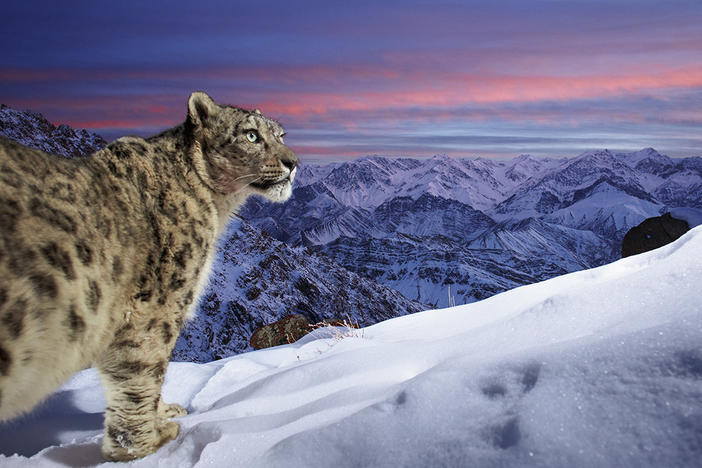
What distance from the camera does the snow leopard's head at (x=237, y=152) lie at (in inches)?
217

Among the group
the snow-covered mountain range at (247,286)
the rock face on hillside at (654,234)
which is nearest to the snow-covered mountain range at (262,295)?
the snow-covered mountain range at (247,286)

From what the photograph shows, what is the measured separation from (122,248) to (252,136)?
216cm

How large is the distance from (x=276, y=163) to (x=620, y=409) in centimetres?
434

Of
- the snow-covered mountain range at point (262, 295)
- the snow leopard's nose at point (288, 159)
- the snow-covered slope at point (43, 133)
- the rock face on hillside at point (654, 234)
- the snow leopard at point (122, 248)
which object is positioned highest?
the snow-covered slope at point (43, 133)

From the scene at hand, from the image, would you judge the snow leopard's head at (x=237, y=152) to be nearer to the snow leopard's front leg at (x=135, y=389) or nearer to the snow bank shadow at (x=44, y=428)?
the snow leopard's front leg at (x=135, y=389)

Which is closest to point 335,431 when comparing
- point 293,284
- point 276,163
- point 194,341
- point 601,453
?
point 601,453

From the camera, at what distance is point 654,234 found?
95.1 feet

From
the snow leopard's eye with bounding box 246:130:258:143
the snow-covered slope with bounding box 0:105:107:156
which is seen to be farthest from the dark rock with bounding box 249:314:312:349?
the snow-covered slope with bounding box 0:105:107:156

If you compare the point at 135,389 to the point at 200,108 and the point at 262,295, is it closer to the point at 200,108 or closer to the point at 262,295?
the point at 200,108

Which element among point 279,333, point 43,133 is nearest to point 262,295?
point 43,133

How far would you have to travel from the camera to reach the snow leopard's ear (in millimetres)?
5453

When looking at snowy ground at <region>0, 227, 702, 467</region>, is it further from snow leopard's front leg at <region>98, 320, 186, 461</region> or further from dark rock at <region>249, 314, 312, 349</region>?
dark rock at <region>249, 314, 312, 349</region>

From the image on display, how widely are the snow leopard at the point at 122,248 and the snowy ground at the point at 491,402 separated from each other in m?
0.96

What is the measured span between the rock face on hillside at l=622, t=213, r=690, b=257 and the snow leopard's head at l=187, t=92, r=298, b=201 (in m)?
28.1
